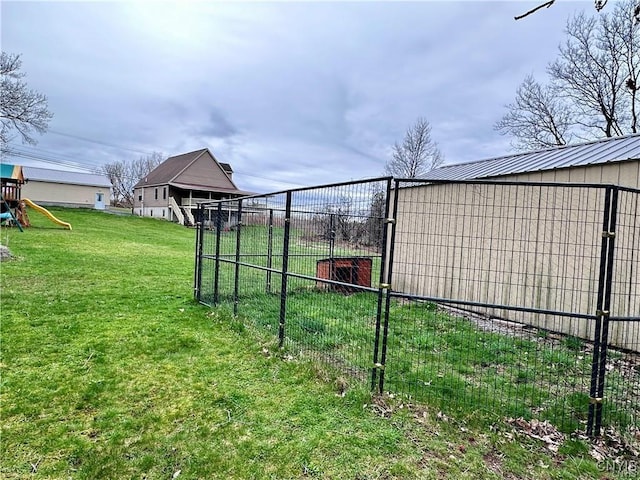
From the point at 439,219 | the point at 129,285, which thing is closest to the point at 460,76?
the point at 439,219

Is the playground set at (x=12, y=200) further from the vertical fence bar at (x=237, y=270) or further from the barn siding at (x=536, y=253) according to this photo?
the barn siding at (x=536, y=253)

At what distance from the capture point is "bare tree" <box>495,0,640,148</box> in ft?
50.6

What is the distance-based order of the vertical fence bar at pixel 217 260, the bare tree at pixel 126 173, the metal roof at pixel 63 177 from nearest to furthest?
the vertical fence bar at pixel 217 260
the metal roof at pixel 63 177
the bare tree at pixel 126 173

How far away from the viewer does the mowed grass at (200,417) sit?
7.48ft

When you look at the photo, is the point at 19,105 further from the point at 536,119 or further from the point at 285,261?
the point at 536,119

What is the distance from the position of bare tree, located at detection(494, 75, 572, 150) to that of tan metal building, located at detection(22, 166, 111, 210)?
29506 mm

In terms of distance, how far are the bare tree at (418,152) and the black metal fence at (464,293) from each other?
57.6 feet

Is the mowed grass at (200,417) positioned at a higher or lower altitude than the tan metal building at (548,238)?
lower

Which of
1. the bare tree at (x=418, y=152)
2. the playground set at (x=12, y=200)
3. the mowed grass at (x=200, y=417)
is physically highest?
the bare tree at (x=418, y=152)

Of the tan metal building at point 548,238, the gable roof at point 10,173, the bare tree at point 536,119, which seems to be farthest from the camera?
the bare tree at point 536,119

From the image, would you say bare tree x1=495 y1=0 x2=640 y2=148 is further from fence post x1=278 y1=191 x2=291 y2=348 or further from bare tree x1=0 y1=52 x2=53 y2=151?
bare tree x1=0 y1=52 x2=53 y2=151

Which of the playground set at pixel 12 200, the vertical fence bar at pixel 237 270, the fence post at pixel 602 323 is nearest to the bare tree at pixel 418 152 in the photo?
the playground set at pixel 12 200

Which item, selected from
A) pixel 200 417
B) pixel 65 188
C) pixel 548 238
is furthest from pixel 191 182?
pixel 200 417

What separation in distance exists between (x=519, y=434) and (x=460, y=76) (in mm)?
9880
